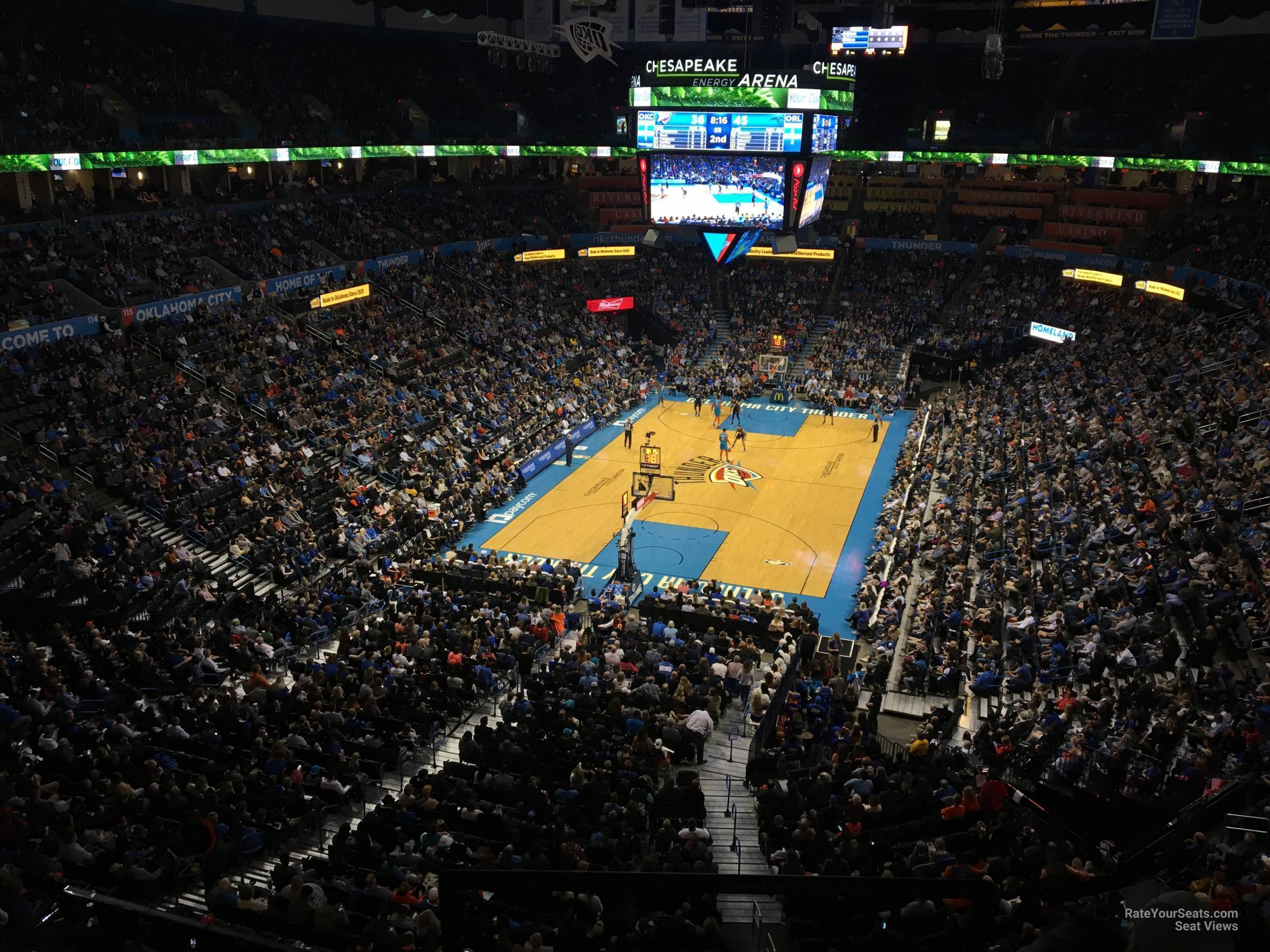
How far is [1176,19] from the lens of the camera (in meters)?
44.0

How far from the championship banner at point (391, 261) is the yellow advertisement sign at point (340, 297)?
7.03ft

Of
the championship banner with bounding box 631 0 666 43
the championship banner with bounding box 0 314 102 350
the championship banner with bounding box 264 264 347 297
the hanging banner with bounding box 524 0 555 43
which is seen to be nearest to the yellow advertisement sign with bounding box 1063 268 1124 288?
the championship banner with bounding box 631 0 666 43

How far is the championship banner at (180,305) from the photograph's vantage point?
102ft

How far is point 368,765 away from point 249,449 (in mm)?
16212

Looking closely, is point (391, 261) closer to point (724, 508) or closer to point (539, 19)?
point (539, 19)

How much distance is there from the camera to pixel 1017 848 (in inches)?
480

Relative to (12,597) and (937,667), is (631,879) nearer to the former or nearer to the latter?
(937,667)

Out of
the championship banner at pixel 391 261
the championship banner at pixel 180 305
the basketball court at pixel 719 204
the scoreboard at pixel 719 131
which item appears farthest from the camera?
the championship banner at pixel 391 261

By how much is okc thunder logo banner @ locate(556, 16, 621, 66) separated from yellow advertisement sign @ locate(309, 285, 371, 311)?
516 inches

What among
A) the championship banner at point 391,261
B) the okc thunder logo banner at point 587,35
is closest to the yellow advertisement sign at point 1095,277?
the okc thunder logo banner at point 587,35

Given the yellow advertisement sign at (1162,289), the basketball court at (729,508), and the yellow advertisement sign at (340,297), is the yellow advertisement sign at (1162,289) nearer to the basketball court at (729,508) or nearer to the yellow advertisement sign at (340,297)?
the basketball court at (729,508)

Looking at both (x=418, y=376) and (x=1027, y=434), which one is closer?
(x=1027, y=434)

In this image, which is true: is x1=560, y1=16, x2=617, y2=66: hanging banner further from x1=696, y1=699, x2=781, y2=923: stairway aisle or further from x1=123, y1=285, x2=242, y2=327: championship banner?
x1=696, y1=699, x2=781, y2=923: stairway aisle

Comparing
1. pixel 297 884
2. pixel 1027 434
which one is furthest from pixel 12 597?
pixel 1027 434
